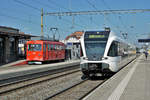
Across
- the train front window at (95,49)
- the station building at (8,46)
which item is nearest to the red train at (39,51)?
the station building at (8,46)

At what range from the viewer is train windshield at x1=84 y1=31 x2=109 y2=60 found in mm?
13242

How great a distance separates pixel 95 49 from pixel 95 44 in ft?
1.11

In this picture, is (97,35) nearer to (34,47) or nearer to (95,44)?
(95,44)

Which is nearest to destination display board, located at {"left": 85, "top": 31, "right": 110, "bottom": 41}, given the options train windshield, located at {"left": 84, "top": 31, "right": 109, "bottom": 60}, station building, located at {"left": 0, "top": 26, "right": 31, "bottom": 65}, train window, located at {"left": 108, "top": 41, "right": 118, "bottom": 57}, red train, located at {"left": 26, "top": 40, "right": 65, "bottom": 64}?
train windshield, located at {"left": 84, "top": 31, "right": 109, "bottom": 60}

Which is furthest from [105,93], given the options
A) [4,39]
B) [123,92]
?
[4,39]

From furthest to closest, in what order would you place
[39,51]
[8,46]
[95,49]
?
[8,46], [39,51], [95,49]

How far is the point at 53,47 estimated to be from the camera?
29906 mm

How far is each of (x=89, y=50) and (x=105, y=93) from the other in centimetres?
526

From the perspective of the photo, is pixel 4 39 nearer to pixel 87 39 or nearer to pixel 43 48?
pixel 43 48

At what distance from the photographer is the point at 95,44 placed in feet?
44.7

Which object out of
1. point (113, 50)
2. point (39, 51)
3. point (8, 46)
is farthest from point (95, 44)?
point (8, 46)

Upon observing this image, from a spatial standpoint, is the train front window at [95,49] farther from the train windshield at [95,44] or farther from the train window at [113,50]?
the train window at [113,50]

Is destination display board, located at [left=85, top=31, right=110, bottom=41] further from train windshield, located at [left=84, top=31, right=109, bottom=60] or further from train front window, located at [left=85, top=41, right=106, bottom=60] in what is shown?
train front window, located at [left=85, top=41, right=106, bottom=60]

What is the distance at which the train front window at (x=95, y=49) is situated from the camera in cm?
1320
